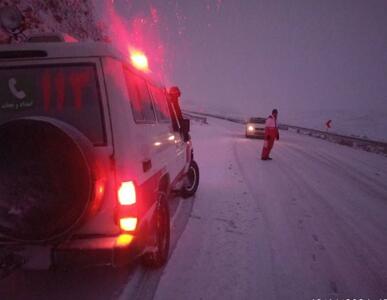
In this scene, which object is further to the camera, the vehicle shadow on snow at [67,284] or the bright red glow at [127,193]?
the vehicle shadow on snow at [67,284]

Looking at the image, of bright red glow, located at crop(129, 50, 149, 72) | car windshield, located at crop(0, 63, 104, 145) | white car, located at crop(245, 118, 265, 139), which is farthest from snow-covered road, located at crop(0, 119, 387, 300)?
white car, located at crop(245, 118, 265, 139)

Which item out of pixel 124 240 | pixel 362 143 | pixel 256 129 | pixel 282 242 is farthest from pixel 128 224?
pixel 362 143

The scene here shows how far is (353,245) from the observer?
456 centimetres

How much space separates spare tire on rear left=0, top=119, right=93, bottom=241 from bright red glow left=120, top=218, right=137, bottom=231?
40 cm

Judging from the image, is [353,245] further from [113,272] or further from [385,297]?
[113,272]

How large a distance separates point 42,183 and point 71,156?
331 mm

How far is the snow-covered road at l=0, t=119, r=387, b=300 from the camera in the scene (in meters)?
3.35

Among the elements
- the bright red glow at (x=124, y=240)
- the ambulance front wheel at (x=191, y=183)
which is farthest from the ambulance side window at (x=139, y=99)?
the ambulance front wheel at (x=191, y=183)

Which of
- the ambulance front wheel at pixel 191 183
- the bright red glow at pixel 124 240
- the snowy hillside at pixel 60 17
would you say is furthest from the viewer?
the snowy hillside at pixel 60 17

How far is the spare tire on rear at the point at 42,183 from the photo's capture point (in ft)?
8.25

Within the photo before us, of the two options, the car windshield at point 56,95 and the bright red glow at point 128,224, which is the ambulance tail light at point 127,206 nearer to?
the bright red glow at point 128,224

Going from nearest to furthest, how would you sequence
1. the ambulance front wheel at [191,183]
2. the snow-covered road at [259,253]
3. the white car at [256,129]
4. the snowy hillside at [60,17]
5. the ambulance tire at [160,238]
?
1. the snow-covered road at [259,253]
2. the ambulance tire at [160,238]
3. the ambulance front wheel at [191,183]
4. the snowy hillside at [60,17]
5. the white car at [256,129]

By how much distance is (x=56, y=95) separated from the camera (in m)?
2.86

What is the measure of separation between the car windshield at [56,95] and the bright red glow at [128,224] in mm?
757
